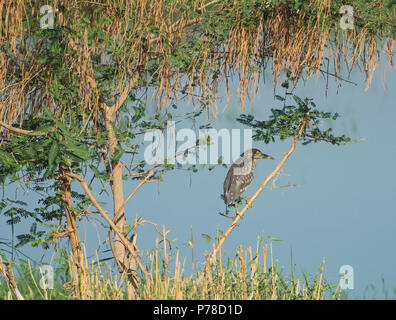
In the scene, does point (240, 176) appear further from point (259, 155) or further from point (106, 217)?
point (106, 217)

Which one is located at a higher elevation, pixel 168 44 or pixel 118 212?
pixel 168 44

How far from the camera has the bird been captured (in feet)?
12.6

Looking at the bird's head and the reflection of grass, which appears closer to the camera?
the reflection of grass

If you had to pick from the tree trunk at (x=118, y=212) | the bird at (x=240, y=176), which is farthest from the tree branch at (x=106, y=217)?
the bird at (x=240, y=176)

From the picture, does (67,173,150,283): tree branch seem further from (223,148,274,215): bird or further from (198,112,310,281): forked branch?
(223,148,274,215): bird

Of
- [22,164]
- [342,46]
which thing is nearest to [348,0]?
[342,46]

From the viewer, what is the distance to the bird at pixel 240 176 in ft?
12.6

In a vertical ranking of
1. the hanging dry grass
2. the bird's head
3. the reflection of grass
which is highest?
the hanging dry grass

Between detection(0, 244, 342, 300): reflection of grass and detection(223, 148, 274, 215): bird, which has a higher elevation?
detection(223, 148, 274, 215): bird

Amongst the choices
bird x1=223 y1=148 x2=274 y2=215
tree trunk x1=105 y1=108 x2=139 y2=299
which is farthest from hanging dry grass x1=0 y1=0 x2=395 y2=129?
bird x1=223 y1=148 x2=274 y2=215

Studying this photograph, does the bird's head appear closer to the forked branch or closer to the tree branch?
the forked branch

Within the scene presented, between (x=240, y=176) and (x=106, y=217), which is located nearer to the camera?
(x=106, y=217)

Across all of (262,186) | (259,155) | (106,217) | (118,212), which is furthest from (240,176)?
(106,217)

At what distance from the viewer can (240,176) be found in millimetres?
3977
